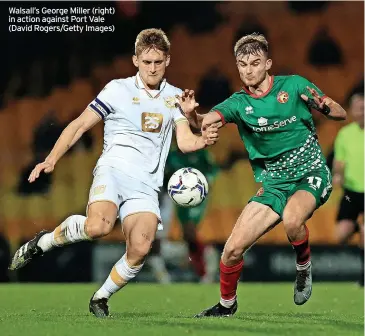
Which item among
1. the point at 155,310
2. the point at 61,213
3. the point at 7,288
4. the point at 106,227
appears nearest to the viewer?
the point at 106,227

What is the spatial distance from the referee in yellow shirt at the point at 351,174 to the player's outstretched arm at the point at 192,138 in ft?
16.3

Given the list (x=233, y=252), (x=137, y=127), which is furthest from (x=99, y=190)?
(x=233, y=252)

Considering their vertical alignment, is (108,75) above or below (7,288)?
above

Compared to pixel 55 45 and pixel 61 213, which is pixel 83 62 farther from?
pixel 61 213

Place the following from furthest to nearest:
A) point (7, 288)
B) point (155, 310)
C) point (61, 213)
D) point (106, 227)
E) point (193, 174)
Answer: point (61, 213) < point (7, 288) < point (155, 310) < point (193, 174) < point (106, 227)

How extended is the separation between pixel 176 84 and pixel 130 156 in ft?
32.7

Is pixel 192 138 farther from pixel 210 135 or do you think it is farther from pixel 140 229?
pixel 140 229

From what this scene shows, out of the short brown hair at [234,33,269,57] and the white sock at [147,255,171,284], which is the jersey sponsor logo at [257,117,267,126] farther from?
the white sock at [147,255,171,284]

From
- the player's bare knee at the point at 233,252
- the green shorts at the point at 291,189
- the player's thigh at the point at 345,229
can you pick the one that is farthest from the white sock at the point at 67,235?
the player's thigh at the point at 345,229

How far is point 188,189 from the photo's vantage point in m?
7.50

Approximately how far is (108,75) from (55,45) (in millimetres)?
1139

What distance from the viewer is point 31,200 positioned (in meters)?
15.9

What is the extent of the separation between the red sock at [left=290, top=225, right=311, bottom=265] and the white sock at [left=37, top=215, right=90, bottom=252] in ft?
5.51

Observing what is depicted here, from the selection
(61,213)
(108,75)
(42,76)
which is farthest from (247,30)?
(61,213)
